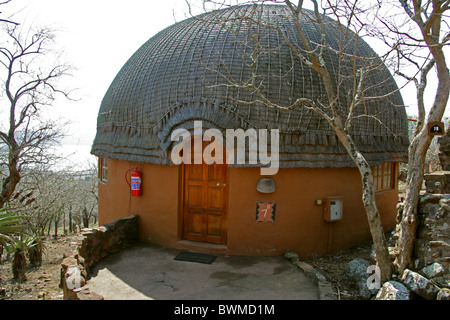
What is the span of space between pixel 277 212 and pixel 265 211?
259 mm

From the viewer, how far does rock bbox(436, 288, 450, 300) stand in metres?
4.32

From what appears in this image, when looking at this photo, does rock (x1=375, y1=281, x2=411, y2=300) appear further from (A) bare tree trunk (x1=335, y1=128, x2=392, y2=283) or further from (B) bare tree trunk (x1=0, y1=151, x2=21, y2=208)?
(B) bare tree trunk (x1=0, y1=151, x2=21, y2=208)

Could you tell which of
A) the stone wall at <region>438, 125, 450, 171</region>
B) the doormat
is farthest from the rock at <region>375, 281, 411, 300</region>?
the stone wall at <region>438, 125, 450, 171</region>

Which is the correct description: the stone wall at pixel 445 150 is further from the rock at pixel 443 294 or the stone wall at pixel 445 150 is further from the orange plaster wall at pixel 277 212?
the rock at pixel 443 294

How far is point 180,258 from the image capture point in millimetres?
6734

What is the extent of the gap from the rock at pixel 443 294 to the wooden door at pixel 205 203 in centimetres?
393

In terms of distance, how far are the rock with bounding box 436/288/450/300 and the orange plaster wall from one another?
290cm

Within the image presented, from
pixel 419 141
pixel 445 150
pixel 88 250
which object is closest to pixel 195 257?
pixel 88 250

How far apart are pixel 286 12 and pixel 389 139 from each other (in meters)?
4.22

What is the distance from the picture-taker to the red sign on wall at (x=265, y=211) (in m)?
6.85

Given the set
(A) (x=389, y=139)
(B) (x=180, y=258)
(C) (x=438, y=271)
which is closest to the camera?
(C) (x=438, y=271)

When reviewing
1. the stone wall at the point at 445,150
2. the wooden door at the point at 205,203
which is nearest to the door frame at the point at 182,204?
the wooden door at the point at 205,203

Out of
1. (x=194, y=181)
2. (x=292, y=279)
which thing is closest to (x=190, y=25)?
(x=194, y=181)

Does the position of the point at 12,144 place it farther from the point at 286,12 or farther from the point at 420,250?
the point at 420,250
